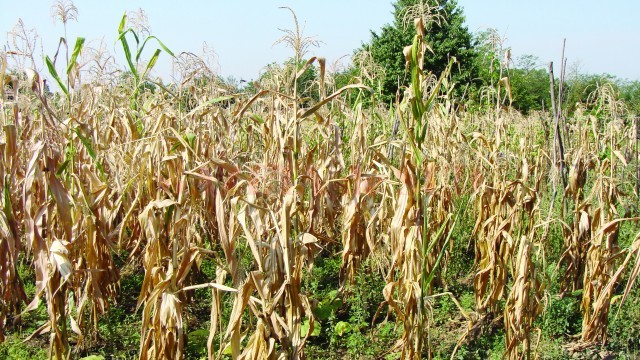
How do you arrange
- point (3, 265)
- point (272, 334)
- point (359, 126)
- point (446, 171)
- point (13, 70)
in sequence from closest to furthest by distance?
1. point (272, 334)
2. point (3, 265)
3. point (13, 70)
4. point (359, 126)
5. point (446, 171)

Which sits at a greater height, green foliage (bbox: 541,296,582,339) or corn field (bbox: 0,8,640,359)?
corn field (bbox: 0,8,640,359)

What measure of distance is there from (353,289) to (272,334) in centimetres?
140

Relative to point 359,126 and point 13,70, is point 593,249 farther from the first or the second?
point 13,70

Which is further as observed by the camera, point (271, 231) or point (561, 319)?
point (561, 319)

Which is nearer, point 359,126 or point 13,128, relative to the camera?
point 13,128

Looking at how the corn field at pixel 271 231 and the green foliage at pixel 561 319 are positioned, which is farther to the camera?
the green foliage at pixel 561 319

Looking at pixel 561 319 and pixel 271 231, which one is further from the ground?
pixel 271 231

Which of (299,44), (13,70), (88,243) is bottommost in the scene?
(88,243)

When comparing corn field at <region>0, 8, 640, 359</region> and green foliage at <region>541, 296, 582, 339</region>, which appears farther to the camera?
green foliage at <region>541, 296, 582, 339</region>

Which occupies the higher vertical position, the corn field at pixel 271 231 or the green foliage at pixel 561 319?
the corn field at pixel 271 231

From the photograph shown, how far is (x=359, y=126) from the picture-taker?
11.8ft

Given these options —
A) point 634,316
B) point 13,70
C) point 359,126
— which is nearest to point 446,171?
point 359,126

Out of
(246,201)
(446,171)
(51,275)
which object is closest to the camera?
(246,201)

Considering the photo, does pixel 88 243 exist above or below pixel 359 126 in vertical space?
below
